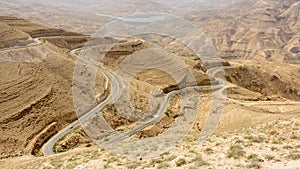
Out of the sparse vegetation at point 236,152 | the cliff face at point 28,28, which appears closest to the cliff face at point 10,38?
the cliff face at point 28,28

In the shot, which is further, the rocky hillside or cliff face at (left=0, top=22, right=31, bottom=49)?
cliff face at (left=0, top=22, right=31, bottom=49)

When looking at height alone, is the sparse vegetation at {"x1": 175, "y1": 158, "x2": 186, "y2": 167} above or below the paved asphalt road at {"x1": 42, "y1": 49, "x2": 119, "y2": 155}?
above

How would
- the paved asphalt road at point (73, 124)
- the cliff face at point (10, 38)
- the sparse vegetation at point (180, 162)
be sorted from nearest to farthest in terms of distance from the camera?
the sparse vegetation at point (180, 162) < the paved asphalt road at point (73, 124) < the cliff face at point (10, 38)

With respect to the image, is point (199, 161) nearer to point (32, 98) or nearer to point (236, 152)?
point (236, 152)

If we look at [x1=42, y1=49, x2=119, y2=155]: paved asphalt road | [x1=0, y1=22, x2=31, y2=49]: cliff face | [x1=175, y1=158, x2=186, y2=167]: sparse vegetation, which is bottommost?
[x1=42, y1=49, x2=119, y2=155]: paved asphalt road

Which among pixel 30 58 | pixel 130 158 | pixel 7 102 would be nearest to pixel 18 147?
pixel 7 102

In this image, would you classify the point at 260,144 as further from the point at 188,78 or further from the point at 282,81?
the point at 282,81

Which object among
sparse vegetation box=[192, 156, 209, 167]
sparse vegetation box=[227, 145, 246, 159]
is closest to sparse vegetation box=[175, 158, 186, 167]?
sparse vegetation box=[192, 156, 209, 167]

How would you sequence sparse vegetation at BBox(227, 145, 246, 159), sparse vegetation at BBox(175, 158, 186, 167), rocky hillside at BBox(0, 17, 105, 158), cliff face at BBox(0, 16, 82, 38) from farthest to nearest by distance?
1. cliff face at BBox(0, 16, 82, 38)
2. rocky hillside at BBox(0, 17, 105, 158)
3. sparse vegetation at BBox(175, 158, 186, 167)
4. sparse vegetation at BBox(227, 145, 246, 159)

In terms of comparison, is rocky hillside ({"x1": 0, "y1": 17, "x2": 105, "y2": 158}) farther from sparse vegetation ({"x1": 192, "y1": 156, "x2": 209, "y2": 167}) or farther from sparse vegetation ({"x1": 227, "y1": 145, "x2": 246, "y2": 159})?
sparse vegetation ({"x1": 227, "y1": 145, "x2": 246, "y2": 159})

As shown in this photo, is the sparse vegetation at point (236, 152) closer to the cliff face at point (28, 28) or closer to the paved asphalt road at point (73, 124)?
the paved asphalt road at point (73, 124)

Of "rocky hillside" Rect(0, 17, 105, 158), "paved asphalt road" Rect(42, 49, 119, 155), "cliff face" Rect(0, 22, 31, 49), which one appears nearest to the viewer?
"rocky hillside" Rect(0, 17, 105, 158)
